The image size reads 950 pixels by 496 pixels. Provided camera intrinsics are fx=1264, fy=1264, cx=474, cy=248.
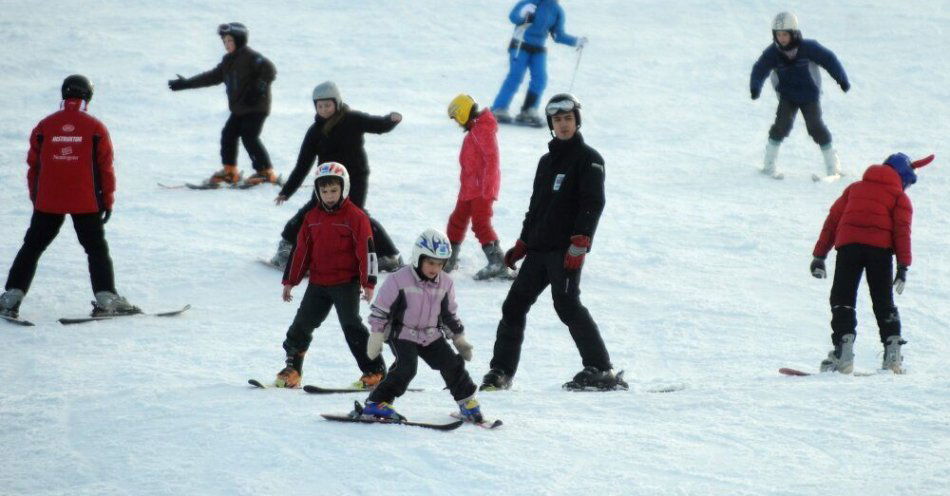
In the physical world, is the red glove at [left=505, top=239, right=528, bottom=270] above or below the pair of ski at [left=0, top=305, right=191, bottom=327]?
above

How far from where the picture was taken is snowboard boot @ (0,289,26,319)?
351 inches

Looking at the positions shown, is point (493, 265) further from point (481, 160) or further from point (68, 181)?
point (68, 181)

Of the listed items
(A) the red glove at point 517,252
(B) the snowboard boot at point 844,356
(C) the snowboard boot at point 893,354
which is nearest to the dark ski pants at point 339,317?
(A) the red glove at point 517,252

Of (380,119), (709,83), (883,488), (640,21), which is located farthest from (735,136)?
(883,488)

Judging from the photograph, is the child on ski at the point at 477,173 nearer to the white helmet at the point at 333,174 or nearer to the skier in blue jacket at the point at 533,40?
the white helmet at the point at 333,174

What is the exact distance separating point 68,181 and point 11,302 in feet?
3.14

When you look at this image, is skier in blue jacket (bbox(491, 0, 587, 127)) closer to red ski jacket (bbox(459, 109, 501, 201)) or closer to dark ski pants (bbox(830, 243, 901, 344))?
red ski jacket (bbox(459, 109, 501, 201))

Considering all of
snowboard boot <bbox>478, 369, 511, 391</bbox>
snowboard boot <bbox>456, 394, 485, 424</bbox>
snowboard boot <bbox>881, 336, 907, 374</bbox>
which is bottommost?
snowboard boot <bbox>478, 369, 511, 391</bbox>

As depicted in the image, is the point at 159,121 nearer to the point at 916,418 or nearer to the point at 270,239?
the point at 270,239

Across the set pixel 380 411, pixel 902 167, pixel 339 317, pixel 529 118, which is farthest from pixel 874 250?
pixel 529 118

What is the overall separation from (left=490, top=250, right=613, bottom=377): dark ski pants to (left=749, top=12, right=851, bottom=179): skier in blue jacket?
6370 millimetres

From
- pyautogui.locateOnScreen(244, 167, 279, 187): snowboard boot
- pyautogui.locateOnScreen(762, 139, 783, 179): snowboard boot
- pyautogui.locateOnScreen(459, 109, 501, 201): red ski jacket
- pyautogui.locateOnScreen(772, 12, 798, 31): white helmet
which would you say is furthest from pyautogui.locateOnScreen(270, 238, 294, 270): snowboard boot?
pyautogui.locateOnScreen(762, 139, 783, 179): snowboard boot

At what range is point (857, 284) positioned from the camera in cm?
827

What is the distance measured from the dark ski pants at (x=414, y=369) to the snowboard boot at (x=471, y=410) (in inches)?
1.0
